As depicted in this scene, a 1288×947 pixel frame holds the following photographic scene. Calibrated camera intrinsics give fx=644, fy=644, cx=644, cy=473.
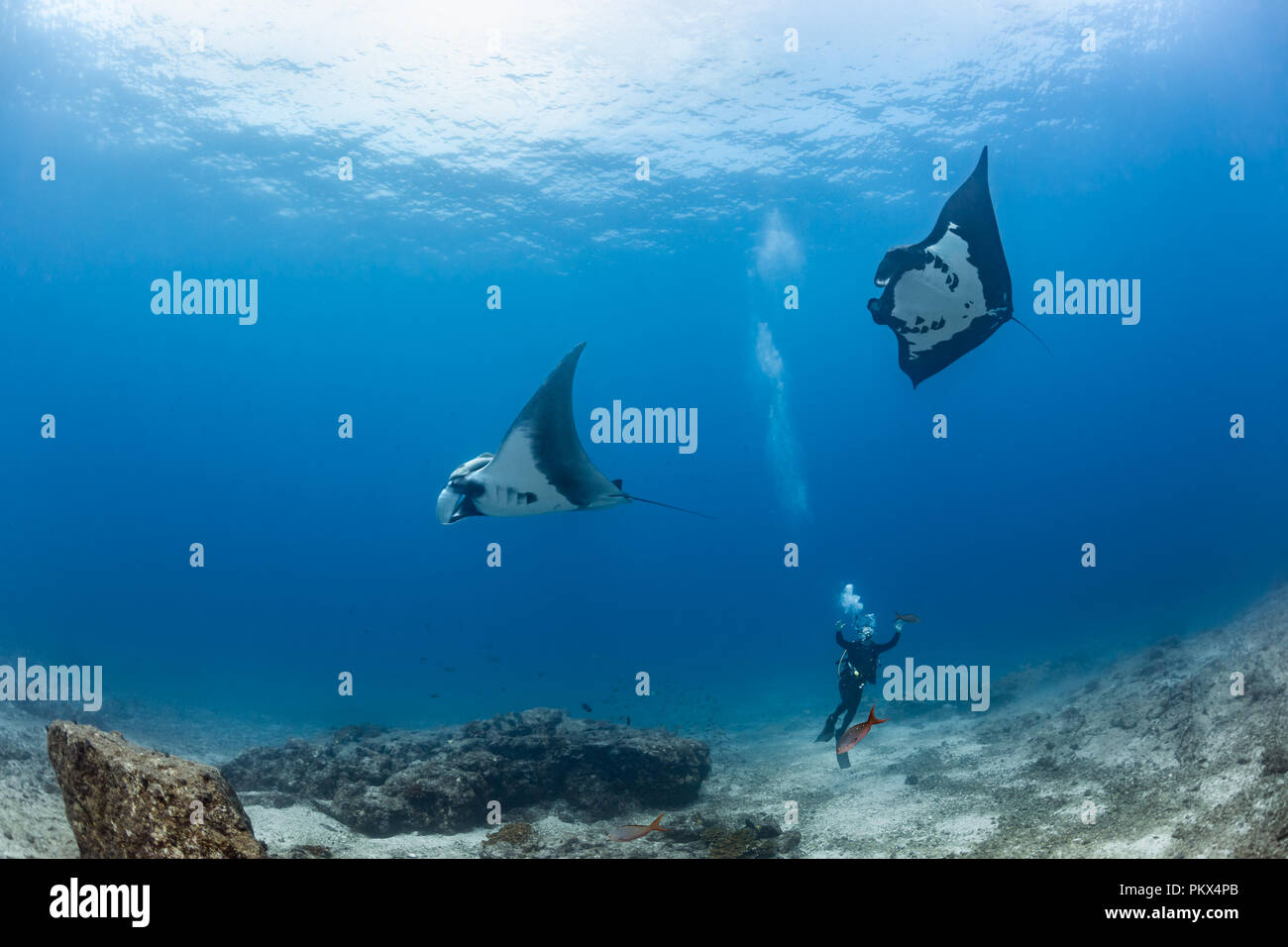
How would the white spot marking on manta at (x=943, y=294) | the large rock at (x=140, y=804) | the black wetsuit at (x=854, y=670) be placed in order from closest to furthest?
the large rock at (x=140, y=804)
the white spot marking on manta at (x=943, y=294)
the black wetsuit at (x=854, y=670)

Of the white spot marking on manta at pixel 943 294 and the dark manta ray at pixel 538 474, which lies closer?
the dark manta ray at pixel 538 474

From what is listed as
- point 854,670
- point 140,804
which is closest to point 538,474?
point 140,804

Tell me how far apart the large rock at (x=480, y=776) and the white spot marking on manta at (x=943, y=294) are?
6008 millimetres

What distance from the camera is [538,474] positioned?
22.1 feet

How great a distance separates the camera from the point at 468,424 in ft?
210

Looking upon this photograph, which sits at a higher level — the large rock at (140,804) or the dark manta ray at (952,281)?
the dark manta ray at (952,281)

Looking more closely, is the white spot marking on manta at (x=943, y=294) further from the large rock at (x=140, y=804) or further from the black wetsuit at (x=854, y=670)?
the large rock at (x=140, y=804)

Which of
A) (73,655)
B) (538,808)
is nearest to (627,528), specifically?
(73,655)

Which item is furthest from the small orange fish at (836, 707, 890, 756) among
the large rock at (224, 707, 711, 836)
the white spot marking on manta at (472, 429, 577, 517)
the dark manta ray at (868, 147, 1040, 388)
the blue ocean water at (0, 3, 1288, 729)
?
the blue ocean water at (0, 3, 1288, 729)

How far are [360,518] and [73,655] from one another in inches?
1969

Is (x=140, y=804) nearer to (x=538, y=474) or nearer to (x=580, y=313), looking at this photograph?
(x=538, y=474)

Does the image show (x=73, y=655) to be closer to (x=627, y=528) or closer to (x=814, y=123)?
(x=814, y=123)

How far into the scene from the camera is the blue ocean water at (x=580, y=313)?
20.0 metres

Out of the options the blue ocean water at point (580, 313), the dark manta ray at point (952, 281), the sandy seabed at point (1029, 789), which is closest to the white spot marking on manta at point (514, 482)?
the sandy seabed at point (1029, 789)
